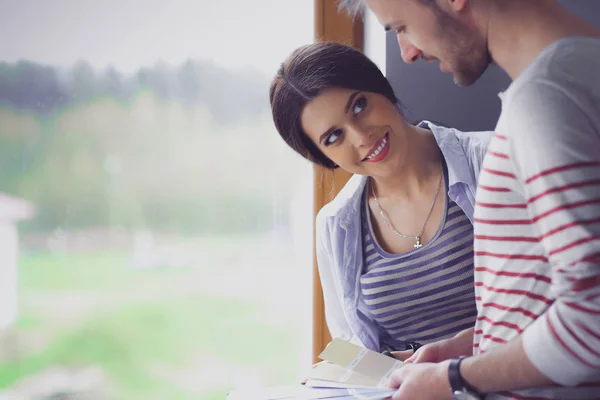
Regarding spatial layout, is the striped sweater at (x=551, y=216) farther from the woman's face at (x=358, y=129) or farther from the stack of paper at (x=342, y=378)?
the woman's face at (x=358, y=129)

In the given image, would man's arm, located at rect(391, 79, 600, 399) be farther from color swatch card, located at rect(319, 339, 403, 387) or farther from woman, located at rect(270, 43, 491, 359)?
woman, located at rect(270, 43, 491, 359)

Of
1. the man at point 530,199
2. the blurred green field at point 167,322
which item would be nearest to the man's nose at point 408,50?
the man at point 530,199

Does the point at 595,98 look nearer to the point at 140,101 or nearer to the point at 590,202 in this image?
the point at 590,202

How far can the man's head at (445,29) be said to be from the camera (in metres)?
0.81

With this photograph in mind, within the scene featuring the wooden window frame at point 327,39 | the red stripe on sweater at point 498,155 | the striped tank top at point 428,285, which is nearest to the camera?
the red stripe on sweater at point 498,155

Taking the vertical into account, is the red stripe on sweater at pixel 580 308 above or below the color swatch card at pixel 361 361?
above

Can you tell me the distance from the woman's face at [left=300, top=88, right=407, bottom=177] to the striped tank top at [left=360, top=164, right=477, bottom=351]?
191 millimetres

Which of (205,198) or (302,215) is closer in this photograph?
(205,198)

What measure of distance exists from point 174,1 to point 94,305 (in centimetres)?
97

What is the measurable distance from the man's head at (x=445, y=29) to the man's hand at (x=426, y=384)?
419mm

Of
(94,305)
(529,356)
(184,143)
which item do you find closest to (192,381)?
(94,305)

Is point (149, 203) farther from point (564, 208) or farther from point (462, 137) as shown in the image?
point (564, 208)

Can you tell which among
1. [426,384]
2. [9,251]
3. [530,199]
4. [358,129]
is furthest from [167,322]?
[530,199]

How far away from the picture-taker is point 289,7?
2.00 meters
